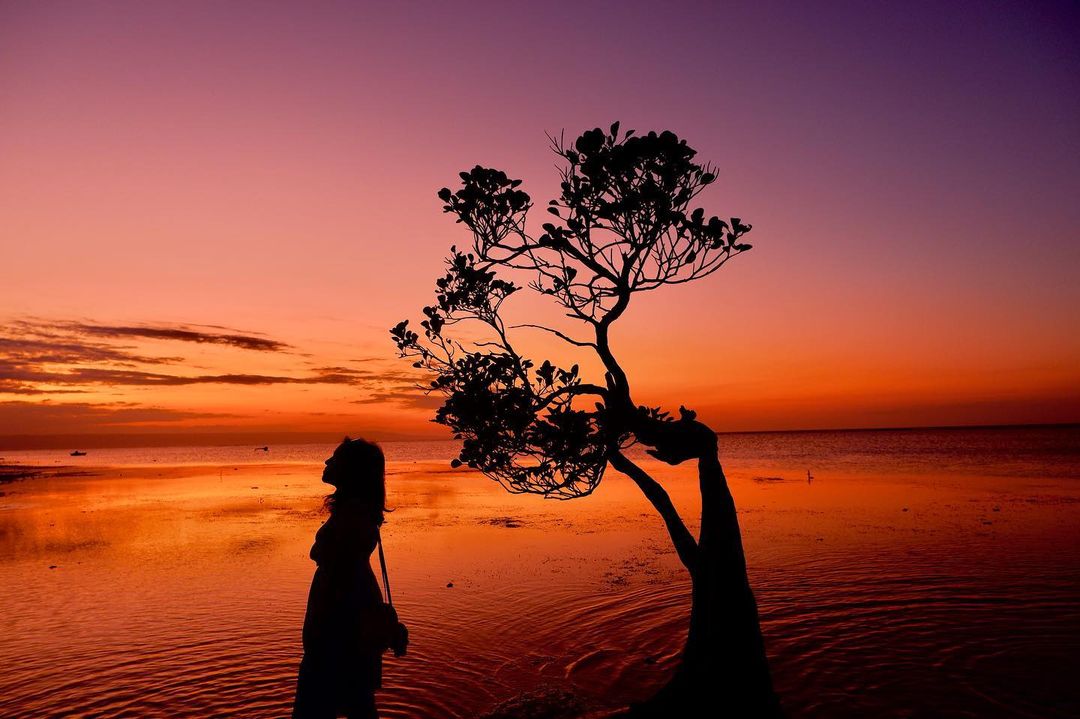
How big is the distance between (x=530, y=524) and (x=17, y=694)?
18.0 m

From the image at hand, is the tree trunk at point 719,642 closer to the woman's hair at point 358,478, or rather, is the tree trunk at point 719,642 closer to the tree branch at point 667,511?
the tree branch at point 667,511

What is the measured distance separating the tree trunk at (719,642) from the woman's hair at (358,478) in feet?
14.3

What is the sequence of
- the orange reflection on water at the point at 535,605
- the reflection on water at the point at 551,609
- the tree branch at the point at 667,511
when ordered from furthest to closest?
the orange reflection on water at the point at 535,605
the reflection on water at the point at 551,609
the tree branch at the point at 667,511

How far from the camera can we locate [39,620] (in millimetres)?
13211

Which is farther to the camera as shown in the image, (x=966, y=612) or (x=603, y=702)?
(x=966, y=612)

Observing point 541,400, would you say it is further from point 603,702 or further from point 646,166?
point 603,702

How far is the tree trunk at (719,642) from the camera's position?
7.47 m

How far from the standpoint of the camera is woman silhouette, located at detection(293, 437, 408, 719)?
5.05 m

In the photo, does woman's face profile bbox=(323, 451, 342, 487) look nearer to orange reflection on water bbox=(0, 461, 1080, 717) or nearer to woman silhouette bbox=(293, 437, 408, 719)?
woman silhouette bbox=(293, 437, 408, 719)

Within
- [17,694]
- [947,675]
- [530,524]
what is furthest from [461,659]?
[530,524]

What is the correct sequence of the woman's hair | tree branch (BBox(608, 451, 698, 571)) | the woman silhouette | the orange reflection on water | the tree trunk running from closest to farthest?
the woman silhouette → the woman's hair → the tree trunk → tree branch (BBox(608, 451, 698, 571)) → the orange reflection on water

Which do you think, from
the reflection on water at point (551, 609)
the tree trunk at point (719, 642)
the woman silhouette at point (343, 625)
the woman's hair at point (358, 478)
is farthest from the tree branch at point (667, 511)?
the woman silhouette at point (343, 625)

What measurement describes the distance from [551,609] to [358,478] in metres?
9.83

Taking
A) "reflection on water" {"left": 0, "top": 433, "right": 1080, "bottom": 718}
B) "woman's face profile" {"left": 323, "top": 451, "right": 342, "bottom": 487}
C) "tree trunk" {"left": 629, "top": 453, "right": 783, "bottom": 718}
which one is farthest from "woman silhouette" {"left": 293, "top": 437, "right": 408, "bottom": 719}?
"reflection on water" {"left": 0, "top": 433, "right": 1080, "bottom": 718}
